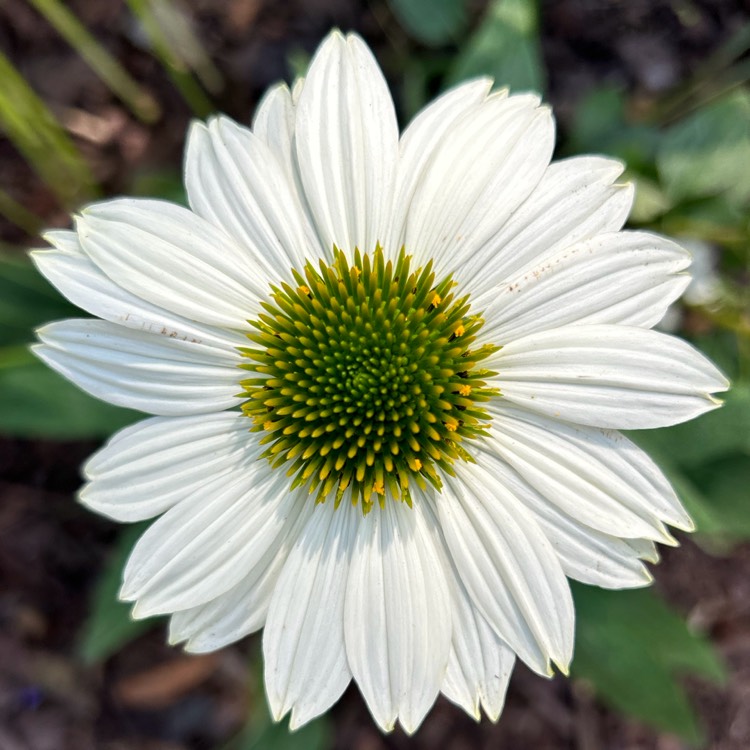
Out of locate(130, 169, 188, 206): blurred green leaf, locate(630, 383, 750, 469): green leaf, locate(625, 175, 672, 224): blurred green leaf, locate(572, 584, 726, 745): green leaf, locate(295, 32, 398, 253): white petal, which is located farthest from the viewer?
locate(130, 169, 188, 206): blurred green leaf

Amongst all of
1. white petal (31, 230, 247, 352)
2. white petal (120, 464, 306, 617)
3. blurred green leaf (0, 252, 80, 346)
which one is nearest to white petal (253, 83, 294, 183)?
white petal (31, 230, 247, 352)

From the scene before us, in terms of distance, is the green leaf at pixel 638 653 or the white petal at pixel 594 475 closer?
the white petal at pixel 594 475

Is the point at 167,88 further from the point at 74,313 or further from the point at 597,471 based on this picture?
the point at 597,471

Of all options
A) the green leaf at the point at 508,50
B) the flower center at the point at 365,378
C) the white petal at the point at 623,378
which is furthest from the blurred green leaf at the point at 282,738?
the green leaf at the point at 508,50

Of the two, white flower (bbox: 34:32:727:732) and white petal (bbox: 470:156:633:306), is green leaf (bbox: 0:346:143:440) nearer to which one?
white flower (bbox: 34:32:727:732)

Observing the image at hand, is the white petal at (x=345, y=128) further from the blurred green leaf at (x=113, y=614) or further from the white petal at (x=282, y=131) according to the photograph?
the blurred green leaf at (x=113, y=614)

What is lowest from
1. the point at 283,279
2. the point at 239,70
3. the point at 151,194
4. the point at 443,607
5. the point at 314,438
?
the point at 443,607

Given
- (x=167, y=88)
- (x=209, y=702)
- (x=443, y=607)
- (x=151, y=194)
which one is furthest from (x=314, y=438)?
(x=167, y=88)
